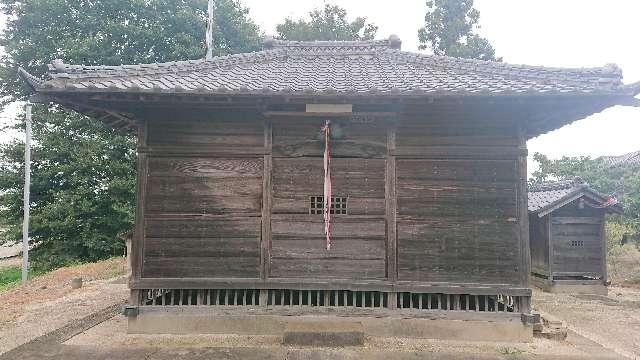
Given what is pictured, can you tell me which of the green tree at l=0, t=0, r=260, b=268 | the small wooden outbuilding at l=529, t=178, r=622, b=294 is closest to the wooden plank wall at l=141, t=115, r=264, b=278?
the small wooden outbuilding at l=529, t=178, r=622, b=294

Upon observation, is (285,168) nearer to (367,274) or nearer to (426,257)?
(367,274)

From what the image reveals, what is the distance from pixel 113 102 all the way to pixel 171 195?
205cm

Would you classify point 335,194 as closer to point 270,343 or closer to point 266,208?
point 266,208

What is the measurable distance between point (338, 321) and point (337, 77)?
511cm

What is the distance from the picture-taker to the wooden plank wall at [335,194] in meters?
7.93

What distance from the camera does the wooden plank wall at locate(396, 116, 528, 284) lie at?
779cm

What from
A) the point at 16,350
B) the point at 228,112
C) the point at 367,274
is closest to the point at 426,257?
the point at 367,274

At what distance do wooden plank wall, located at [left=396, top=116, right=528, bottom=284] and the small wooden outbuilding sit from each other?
8.65 metres

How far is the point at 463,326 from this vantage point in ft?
25.5

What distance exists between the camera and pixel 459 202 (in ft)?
25.8

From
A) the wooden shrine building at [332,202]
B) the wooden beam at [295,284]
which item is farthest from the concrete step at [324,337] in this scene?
the wooden beam at [295,284]

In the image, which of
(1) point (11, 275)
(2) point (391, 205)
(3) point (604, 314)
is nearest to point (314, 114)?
(2) point (391, 205)

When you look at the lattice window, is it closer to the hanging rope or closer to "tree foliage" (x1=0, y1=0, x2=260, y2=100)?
the hanging rope

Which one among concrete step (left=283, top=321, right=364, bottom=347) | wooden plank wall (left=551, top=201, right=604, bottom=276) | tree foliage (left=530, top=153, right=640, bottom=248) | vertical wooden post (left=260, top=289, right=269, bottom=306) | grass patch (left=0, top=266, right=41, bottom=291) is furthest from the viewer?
grass patch (left=0, top=266, right=41, bottom=291)
